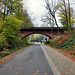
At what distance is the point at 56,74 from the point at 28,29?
25.9m

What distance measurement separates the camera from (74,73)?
13.2 feet

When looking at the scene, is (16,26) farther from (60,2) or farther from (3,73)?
(3,73)

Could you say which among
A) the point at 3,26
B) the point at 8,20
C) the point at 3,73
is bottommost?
the point at 3,73

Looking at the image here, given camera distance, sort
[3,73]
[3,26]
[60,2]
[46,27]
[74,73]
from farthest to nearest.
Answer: [46,27] → [60,2] → [3,26] → [3,73] → [74,73]

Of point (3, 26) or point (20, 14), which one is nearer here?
point (3, 26)

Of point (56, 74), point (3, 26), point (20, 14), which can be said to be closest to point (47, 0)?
point (20, 14)

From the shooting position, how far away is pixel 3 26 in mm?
13844

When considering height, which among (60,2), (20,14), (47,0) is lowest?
(20,14)

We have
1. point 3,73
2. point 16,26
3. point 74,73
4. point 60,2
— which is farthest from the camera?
point 60,2

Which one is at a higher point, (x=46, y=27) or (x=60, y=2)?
(x=60, y=2)

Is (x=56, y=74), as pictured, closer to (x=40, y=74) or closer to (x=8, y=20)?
(x=40, y=74)

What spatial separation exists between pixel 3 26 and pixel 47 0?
11.9m

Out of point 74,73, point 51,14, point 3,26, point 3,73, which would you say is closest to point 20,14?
point 3,26

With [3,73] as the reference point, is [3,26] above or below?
above
